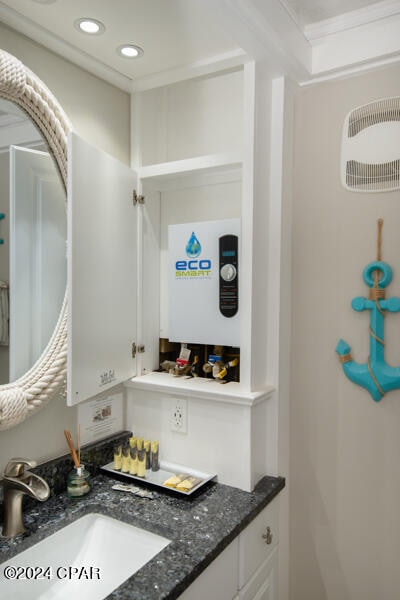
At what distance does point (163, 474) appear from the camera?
5.33ft

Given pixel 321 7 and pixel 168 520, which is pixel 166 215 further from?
→ pixel 168 520

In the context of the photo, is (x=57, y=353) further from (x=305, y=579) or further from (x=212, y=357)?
(x=305, y=579)

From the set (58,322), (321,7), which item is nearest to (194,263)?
(58,322)

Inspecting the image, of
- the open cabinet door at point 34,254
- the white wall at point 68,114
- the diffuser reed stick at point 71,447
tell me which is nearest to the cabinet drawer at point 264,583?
the diffuser reed stick at point 71,447

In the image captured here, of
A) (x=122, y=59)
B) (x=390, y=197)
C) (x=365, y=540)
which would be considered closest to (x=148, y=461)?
(x=365, y=540)

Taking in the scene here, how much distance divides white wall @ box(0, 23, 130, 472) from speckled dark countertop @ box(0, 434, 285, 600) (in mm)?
189

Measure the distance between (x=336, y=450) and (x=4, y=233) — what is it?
1.36 meters

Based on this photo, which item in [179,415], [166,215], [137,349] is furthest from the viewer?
[166,215]

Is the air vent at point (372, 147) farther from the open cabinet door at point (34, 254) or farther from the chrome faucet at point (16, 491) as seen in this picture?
the chrome faucet at point (16, 491)

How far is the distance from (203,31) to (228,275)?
815 millimetres

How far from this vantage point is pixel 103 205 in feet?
4.95

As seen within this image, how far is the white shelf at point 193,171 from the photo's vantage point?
1607mm

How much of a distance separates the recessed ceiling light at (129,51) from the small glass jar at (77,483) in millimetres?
1462

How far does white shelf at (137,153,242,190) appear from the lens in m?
1.61
